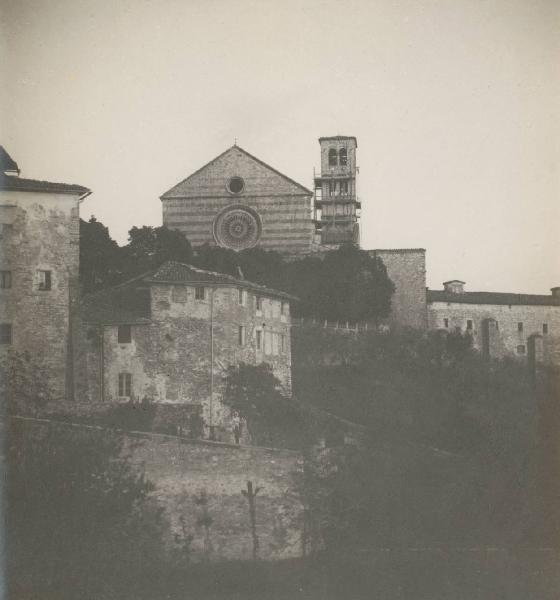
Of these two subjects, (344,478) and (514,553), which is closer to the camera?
(514,553)

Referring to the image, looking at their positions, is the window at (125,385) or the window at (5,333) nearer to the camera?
the window at (5,333)

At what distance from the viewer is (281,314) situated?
27.9 metres

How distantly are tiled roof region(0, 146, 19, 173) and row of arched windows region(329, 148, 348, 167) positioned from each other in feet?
75.5

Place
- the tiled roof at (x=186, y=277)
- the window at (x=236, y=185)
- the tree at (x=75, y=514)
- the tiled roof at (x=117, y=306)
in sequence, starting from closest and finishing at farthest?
the tree at (x=75, y=514), the tiled roof at (x=117, y=306), the tiled roof at (x=186, y=277), the window at (x=236, y=185)

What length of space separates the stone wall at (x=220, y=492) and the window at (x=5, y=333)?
244cm

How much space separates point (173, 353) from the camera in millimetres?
23906

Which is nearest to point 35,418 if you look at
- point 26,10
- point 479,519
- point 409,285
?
point 26,10

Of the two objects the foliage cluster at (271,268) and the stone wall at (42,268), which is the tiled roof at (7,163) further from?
the foliage cluster at (271,268)

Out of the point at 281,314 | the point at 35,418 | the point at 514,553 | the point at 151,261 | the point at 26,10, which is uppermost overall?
the point at 26,10

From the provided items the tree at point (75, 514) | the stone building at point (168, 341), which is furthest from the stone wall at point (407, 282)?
the tree at point (75, 514)

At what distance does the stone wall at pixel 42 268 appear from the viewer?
2167 centimetres

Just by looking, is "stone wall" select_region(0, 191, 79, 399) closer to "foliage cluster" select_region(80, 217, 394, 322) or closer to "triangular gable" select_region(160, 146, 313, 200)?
"foliage cluster" select_region(80, 217, 394, 322)

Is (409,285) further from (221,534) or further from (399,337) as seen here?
(221,534)

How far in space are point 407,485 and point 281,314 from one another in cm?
753
